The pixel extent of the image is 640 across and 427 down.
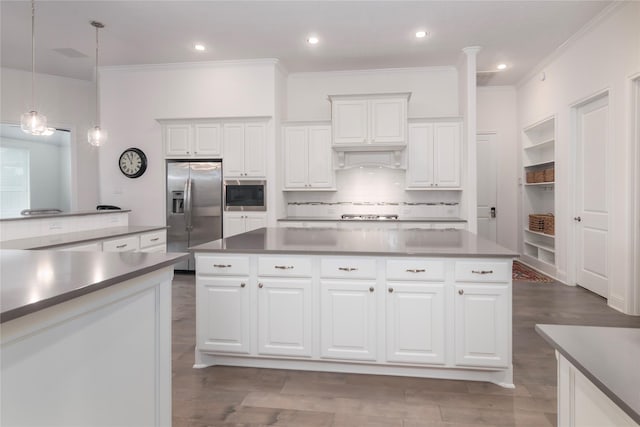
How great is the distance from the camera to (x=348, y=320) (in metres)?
2.38

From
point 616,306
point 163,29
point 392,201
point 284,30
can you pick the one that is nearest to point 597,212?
point 616,306

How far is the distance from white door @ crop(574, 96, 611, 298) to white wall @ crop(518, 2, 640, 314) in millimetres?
109

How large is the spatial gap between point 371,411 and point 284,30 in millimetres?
4133

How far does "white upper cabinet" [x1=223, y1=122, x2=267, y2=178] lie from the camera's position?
532cm

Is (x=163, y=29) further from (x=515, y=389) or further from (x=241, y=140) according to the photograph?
(x=515, y=389)

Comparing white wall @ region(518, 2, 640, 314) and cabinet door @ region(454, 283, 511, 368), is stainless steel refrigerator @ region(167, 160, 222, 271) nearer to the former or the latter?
cabinet door @ region(454, 283, 511, 368)

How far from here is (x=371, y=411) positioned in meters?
2.01

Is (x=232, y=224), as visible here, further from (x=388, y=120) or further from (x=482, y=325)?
(x=482, y=325)

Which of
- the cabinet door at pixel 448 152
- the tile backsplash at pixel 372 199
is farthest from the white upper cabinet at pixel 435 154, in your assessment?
the tile backsplash at pixel 372 199

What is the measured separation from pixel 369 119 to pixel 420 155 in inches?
35.8

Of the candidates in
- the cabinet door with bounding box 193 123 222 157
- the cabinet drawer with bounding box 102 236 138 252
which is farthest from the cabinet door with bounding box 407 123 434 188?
the cabinet drawer with bounding box 102 236 138 252

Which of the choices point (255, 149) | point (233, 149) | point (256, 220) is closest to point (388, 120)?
point (255, 149)

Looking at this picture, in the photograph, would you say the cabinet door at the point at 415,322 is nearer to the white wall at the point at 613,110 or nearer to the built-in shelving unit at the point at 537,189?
the white wall at the point at 613,110

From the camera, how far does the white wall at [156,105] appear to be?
17.6 feet
